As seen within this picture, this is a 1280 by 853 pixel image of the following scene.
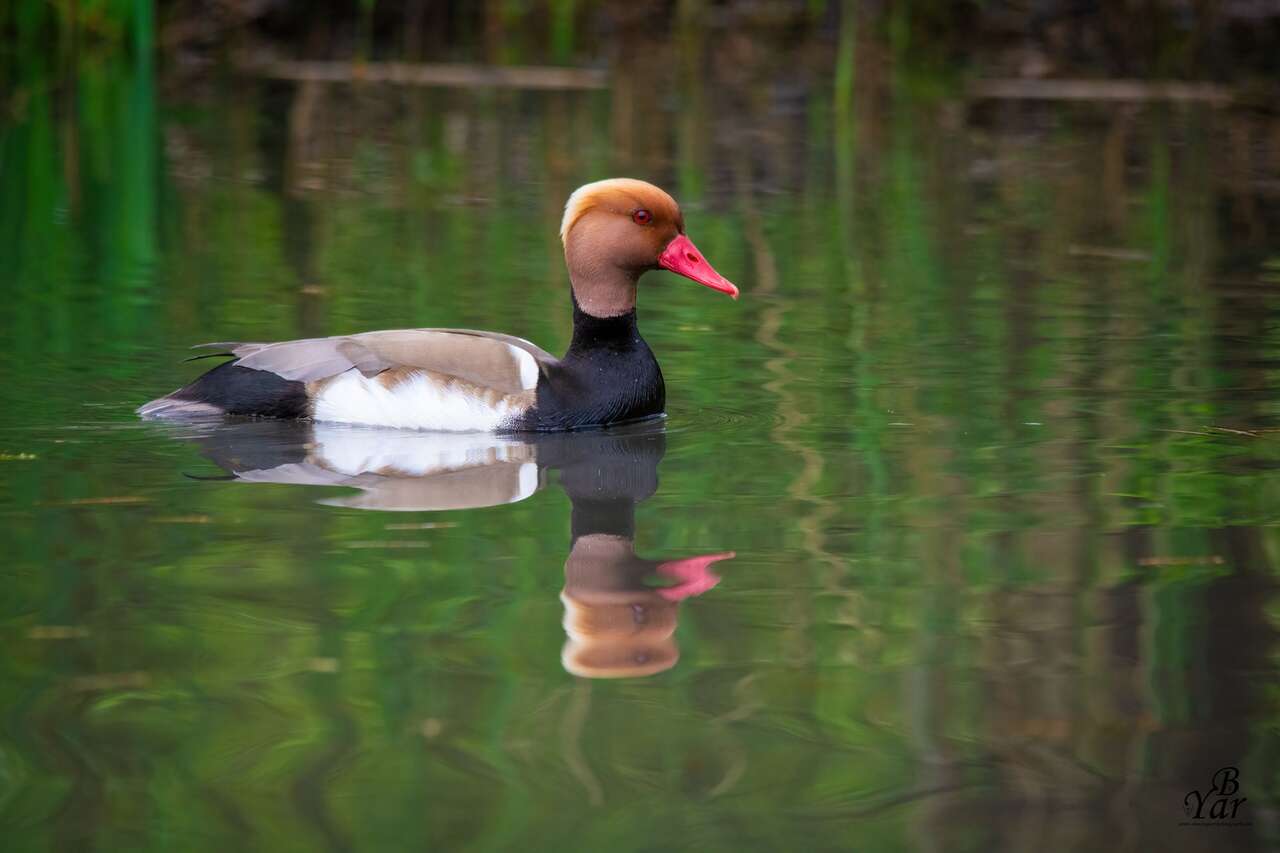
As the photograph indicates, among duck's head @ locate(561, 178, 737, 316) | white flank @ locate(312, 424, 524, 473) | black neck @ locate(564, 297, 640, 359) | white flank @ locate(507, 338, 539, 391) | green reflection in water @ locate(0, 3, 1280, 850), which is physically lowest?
white flank @ locate(312, 424, 524, 473)

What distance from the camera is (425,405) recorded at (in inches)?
295

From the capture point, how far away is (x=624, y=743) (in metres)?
4.20

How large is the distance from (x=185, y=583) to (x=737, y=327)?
4903mm

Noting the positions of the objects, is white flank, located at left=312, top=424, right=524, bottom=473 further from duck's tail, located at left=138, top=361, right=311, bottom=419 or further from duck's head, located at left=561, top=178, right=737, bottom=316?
duck's head, located at left=561, top=178, right=737, bottom=316

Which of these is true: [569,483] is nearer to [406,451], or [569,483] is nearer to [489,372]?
[406,451]

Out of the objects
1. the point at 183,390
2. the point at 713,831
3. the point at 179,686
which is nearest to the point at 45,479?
the point at 183,390

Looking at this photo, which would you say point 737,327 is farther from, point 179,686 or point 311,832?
point 311,832

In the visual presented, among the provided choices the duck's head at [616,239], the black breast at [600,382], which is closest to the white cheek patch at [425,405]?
the black breast at [600,382]

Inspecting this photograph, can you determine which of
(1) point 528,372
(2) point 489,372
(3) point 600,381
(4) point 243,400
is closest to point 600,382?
(3) point 600,381

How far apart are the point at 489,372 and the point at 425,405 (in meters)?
0.27

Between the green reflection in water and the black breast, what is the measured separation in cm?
21

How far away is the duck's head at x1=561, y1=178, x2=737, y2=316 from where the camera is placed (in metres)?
8.02

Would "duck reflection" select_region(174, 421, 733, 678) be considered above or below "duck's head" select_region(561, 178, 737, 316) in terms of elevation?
below

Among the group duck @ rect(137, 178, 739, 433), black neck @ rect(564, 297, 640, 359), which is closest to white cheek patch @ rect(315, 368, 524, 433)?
duck @ rect(137, 178, 739, 433)
